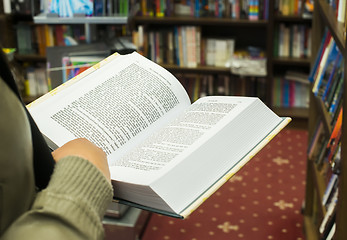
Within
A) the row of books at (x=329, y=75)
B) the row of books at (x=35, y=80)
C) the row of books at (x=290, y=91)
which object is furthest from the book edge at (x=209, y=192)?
the row of books at (x=35, y=80)

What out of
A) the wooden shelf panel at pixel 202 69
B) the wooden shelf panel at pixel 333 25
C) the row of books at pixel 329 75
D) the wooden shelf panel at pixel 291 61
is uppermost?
the wooden shelf panel at pixel 333 25

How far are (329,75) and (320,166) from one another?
462 millimetres

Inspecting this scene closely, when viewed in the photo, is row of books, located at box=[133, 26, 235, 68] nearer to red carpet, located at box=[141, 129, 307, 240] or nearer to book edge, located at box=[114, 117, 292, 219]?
red carpet, located at box=[141, 129, 307, 240]

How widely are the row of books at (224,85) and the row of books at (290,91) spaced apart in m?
0.11

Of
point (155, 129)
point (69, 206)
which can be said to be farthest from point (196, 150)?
point (69, 206)

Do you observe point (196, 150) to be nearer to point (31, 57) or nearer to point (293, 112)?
point (293, 112)

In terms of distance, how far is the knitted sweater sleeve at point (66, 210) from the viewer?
0.60 metres

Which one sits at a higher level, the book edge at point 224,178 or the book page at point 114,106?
the book page at point 114,106

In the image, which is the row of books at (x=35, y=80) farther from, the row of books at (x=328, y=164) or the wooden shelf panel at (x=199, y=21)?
the row of books at (x=328, y=164)

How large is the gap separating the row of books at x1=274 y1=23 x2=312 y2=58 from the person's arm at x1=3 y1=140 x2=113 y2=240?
336cm

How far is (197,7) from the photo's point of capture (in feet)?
12.9

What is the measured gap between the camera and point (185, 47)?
3.99 meters

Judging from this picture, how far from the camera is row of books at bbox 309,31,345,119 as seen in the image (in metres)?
1.88

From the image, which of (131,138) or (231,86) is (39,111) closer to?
(131,138)
